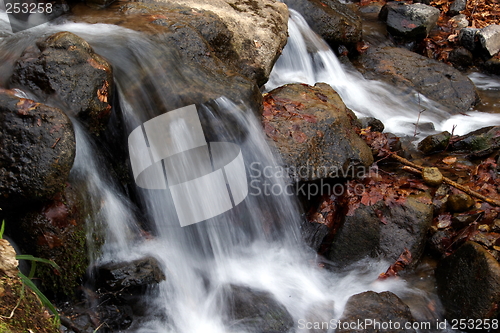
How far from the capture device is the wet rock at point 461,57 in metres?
9.30

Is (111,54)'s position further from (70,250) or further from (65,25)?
(70,250)

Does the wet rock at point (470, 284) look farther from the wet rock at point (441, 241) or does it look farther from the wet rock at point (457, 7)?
the wet rock at point (457, 7)

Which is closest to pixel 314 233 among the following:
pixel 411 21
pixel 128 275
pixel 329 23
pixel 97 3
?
pixel 128 275

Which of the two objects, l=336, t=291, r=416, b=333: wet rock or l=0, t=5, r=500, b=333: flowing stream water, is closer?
l=336, t=291, r=416, b=333: wet rock

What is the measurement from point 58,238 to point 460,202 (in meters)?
4.26

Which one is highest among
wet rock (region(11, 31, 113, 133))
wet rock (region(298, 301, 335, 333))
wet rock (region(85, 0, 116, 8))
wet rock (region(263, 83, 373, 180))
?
wet rock (region(85, 0, 116, 8))

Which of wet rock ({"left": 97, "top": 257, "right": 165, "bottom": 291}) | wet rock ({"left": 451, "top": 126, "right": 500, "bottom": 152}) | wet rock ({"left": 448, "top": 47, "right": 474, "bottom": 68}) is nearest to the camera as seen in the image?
wet rock ({"left": 97, "top": 257, "right": 165, "bottom": 291})

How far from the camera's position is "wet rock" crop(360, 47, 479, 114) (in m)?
7.95

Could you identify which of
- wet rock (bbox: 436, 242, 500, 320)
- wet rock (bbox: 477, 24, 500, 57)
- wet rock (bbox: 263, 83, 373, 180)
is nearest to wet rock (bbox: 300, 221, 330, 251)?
wet rock (bbox: 263, 83, 373, 180)

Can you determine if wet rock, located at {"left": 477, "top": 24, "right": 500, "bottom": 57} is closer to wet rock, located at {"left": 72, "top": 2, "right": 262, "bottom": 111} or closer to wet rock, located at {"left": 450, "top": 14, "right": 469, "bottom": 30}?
wet rock, located at {"left": 450, "top": 14, "right": 469, "bottom": 30}

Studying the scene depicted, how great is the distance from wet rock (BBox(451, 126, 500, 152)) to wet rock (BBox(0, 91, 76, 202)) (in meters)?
5.44

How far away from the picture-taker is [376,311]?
3715 mm

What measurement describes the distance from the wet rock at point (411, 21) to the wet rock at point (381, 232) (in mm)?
6441

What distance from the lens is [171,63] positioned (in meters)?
4.62
